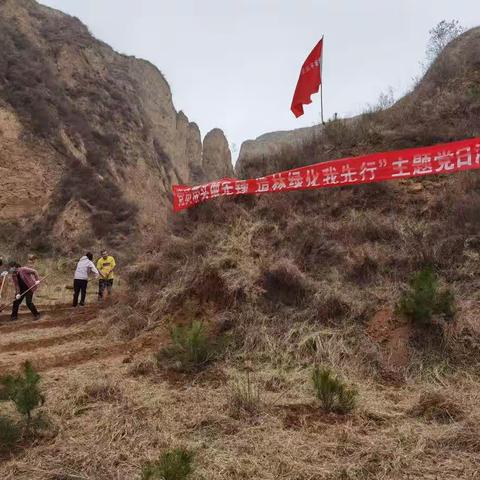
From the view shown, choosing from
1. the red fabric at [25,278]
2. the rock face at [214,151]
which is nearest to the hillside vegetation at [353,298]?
the red fabric at [25,278]

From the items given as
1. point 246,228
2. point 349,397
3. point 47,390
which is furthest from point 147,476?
point 246,228

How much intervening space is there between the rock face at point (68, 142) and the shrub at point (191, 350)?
28.6ft

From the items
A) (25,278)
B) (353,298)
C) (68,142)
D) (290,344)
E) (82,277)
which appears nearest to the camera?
(290,344)

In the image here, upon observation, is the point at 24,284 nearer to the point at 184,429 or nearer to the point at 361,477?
the point at 184,429

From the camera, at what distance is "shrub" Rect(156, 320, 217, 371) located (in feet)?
17.7

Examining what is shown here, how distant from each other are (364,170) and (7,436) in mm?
6723

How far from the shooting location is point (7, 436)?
3.51 m

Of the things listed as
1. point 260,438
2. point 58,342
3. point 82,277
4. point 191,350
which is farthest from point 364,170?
point 82,277

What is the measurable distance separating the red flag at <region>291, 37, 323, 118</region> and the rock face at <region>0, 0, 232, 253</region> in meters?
3.64

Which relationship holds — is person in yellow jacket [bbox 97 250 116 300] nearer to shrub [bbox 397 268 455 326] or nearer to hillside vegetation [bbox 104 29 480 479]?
hillside vegetation [bbox 104 29 480 479]

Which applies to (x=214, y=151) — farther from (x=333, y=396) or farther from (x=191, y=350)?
(x=333, y=396)

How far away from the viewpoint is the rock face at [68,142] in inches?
685

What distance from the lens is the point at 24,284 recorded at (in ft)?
32.3

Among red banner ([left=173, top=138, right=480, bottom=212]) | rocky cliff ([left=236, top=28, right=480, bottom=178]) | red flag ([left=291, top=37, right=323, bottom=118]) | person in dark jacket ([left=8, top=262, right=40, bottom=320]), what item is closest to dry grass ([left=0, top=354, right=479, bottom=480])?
red banner ([left=173, top=138, right=480, bottom=212])
